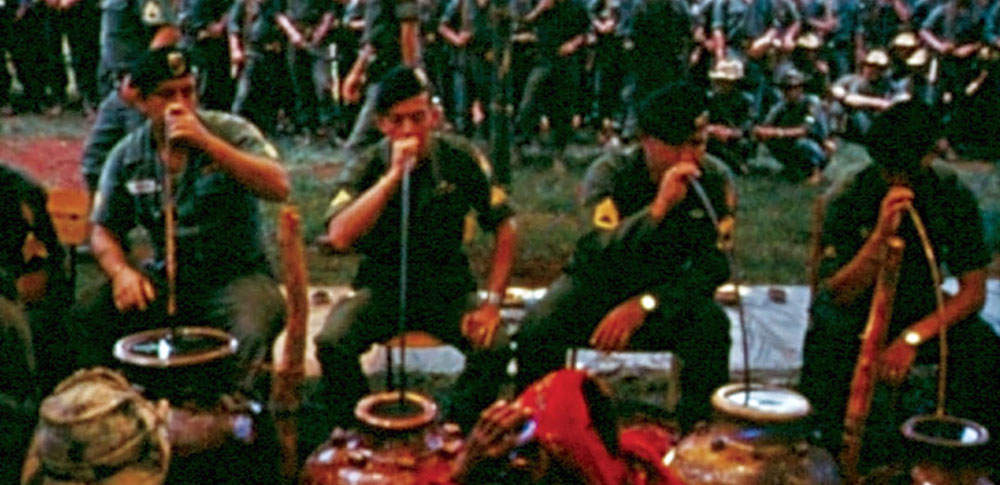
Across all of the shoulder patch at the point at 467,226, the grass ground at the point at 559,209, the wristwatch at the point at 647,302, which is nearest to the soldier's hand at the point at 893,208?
the wristwatch at the point at 647,302

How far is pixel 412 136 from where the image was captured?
215 inches

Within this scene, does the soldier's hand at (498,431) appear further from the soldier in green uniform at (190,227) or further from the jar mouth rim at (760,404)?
the soldier in green uniform at (190,227)

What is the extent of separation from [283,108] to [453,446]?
12.2 meters

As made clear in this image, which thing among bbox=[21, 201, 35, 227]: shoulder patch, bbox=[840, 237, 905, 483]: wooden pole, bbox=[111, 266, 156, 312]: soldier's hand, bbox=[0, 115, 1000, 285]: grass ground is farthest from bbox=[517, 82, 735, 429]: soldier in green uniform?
bbox=[21, 201, 35, 227]: shoulder patch

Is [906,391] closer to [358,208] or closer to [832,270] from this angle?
[832,270]

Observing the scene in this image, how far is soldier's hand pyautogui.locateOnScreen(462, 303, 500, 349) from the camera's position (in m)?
5.55

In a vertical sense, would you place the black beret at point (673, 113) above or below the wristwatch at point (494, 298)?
above

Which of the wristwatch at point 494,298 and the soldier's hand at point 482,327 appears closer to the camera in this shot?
the soldier's hand at point 482,327

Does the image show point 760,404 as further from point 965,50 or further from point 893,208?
point 965,50

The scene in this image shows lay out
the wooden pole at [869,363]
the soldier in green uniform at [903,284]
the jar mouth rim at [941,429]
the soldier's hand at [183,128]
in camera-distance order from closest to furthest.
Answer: the jar mouth rim at [941,429]
the wooden pole at [869,363]
the soldier's hand at [183,128]
the soldier in green uniform at [903,284]

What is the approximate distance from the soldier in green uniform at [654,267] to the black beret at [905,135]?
742 millimetres

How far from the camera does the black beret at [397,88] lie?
5.35 m

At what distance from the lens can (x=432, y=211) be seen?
19.1 feet

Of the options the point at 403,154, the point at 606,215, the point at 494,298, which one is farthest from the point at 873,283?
the point at 403,154
